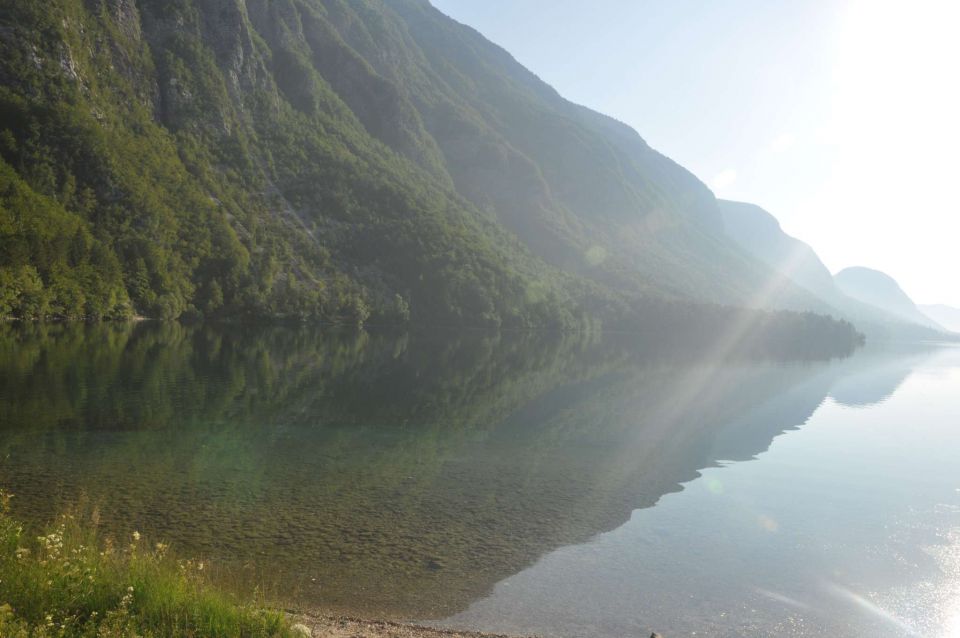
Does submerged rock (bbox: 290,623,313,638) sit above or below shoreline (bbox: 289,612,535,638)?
above

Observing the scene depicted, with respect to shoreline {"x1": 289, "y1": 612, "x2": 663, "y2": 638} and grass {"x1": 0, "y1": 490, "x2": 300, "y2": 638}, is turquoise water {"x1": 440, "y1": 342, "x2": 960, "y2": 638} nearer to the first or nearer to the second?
shoreline {"x1": 289, "y1": 612, "x2": 663, "y2": 638}

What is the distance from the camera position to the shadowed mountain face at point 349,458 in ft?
57.7

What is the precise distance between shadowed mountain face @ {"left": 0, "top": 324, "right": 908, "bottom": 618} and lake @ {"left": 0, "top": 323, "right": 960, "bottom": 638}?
5.8 inches

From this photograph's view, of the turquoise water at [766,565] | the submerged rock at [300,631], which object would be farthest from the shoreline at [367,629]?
the submerged rock at [300,631]

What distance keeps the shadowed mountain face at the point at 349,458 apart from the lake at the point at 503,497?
0.49ft

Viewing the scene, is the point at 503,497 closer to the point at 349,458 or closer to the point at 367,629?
the point at 349,458

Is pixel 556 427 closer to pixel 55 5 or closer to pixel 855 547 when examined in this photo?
pixel 855 547

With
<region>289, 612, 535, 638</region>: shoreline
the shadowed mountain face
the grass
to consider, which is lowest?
the shadowed mountain face

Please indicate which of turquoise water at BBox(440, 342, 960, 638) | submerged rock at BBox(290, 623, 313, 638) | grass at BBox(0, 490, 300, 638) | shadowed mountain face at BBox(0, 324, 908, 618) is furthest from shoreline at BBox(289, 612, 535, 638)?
grass at BBox(0, 490, 300, 638)

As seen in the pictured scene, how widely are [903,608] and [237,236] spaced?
586ft

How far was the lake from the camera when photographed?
16094 millimetres

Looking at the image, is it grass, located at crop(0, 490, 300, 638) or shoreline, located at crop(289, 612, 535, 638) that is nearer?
grass, located at crop(0, 490, 300, 638)

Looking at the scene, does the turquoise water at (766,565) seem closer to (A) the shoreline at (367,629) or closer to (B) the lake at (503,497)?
(B) the lake at (503,497)

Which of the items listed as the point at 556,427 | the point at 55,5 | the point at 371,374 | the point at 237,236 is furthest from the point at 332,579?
the point at 55,5
